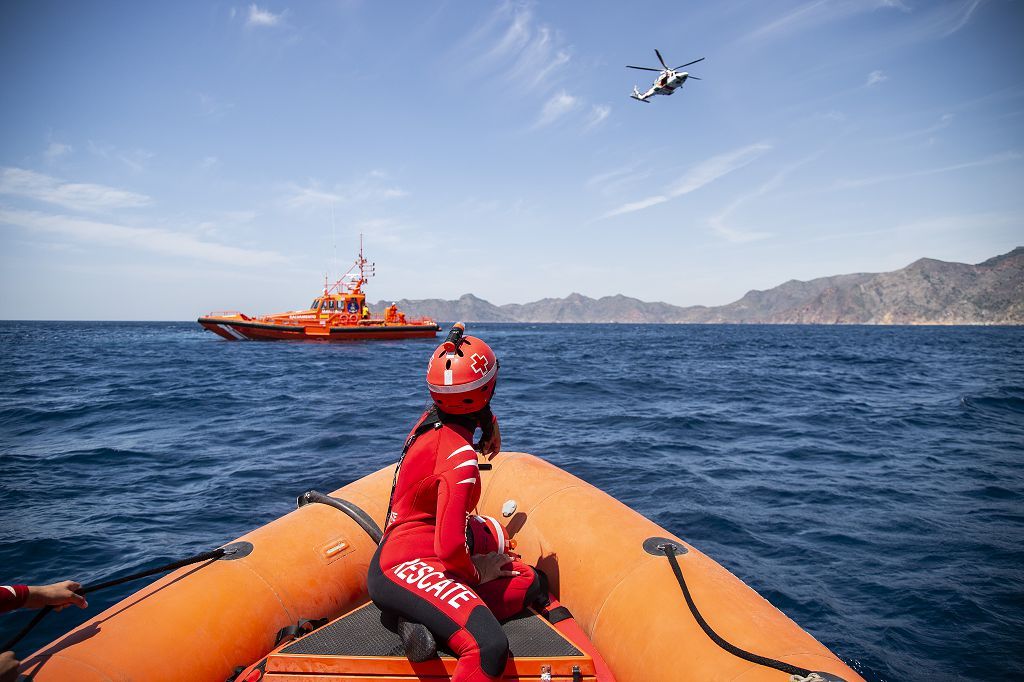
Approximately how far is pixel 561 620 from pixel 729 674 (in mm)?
1047

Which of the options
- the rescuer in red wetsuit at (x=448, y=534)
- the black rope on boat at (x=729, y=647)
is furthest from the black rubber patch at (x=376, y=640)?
the black rope on boat at (x=729, y=647)

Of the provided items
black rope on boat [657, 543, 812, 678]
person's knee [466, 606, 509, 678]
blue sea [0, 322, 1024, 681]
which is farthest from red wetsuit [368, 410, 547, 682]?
blue sea [0, 322, 1024, 681]

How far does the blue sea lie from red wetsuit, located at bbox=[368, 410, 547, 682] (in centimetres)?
111

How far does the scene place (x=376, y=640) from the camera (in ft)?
8.16

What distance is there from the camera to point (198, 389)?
1702cm

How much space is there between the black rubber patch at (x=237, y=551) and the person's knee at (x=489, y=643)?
5.70ft

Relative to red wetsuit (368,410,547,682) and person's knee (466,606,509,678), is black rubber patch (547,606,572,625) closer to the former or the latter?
red wetsuit (368,410,547,682)

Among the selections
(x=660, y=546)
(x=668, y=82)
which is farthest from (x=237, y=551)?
(x=668, y=82)

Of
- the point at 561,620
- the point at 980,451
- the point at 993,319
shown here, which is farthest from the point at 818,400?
the point at 993,319

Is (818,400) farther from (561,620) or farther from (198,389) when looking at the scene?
(198,389)

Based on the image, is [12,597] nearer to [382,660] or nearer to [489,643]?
[382,660]

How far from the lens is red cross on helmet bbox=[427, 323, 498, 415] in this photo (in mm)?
2488

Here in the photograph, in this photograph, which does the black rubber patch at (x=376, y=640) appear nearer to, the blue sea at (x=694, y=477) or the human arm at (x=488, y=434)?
the blue sea at (x=694, y=477)

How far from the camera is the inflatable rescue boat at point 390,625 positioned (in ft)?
7.68
